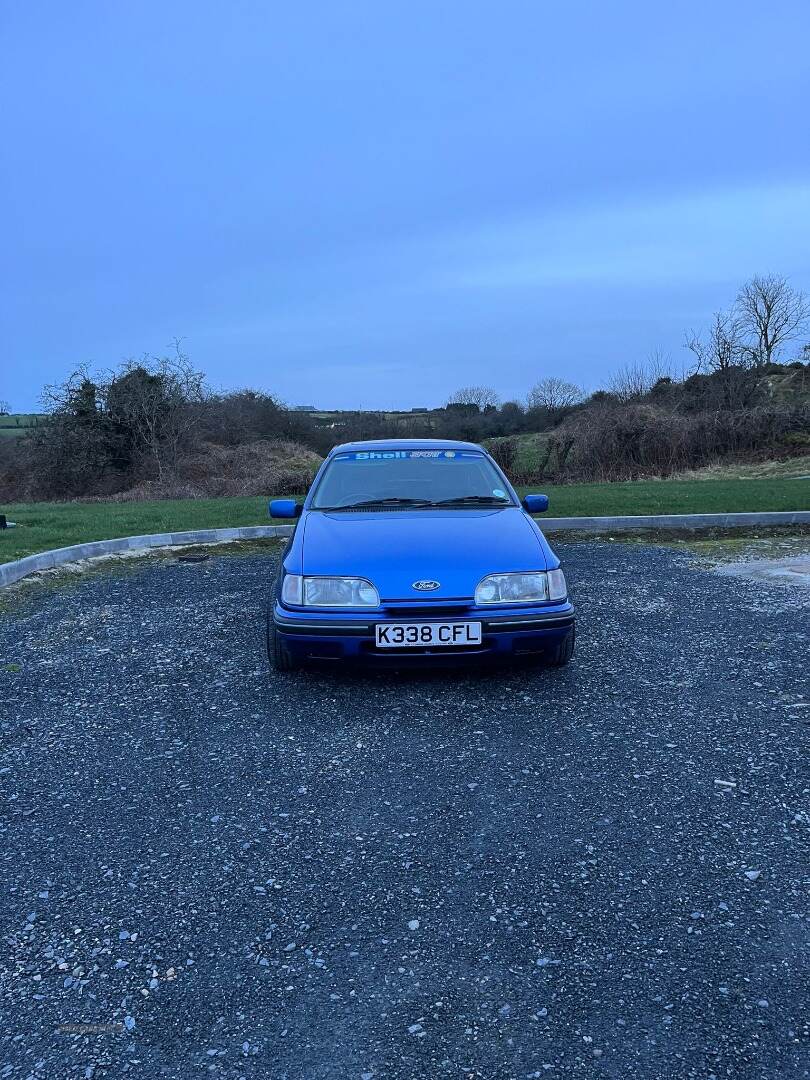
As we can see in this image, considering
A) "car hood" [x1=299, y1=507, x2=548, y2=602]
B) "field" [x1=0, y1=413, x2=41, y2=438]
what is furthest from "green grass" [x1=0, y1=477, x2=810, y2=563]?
"field" [x1=0, y1=413, x2=41, y2=438]

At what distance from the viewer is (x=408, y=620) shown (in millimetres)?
4273

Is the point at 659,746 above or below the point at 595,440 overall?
below

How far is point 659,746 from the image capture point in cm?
379

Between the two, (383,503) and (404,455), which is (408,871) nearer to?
(383,503)

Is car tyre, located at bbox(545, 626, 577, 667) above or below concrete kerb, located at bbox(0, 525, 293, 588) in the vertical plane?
below

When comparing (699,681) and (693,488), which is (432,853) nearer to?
(699,681)

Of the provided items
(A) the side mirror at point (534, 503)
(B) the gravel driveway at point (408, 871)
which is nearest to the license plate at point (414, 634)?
(B) the gravel driveway at point (408, 871)

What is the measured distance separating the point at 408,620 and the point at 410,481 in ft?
6.15

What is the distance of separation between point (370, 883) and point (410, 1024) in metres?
0.68

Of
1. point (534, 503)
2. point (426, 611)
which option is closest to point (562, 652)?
point (426, 611)

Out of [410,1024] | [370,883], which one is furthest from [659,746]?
[410,1024]

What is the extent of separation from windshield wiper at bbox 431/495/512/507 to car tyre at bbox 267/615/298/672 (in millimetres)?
1576

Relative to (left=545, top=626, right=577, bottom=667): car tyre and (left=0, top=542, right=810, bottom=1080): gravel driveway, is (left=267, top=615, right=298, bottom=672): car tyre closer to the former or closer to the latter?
(left=0, top=542, right=810, bottom=1080): gravel driveway

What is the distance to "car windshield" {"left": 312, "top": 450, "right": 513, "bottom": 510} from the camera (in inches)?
224
